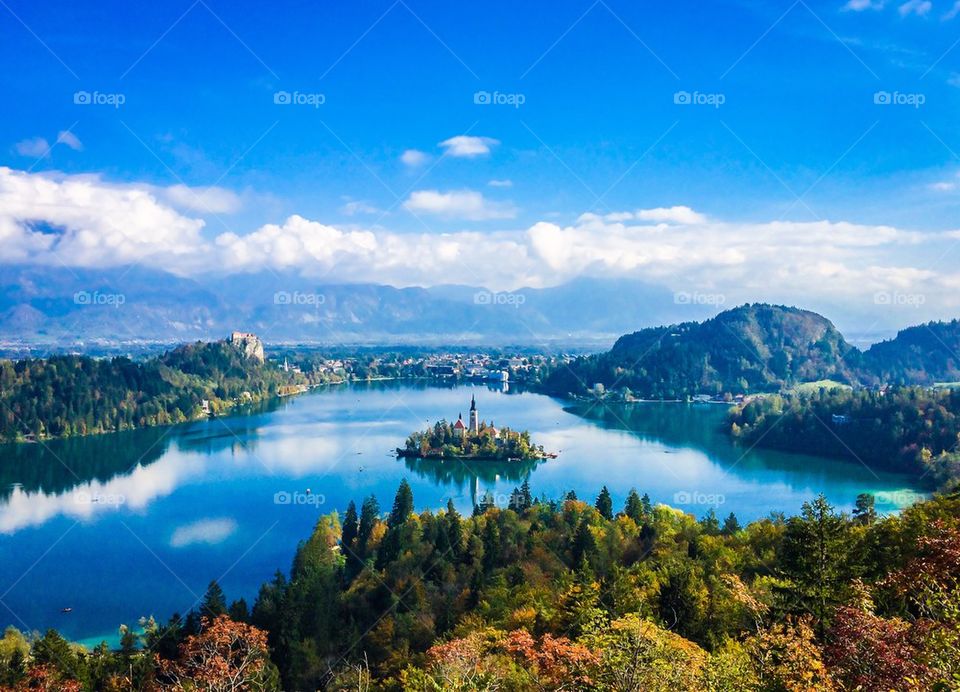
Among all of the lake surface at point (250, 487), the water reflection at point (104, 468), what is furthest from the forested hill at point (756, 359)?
the water reflection at point (104, 468)

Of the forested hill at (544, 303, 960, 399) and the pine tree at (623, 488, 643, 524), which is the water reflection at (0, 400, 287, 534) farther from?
the forested hill at (544, 303, 960, 399)

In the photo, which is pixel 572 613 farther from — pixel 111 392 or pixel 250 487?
pixel 111 392

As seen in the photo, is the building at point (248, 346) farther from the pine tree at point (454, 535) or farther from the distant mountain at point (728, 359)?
the pine tree at point (454, 535)

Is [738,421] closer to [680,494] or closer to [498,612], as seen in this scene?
[680,494]

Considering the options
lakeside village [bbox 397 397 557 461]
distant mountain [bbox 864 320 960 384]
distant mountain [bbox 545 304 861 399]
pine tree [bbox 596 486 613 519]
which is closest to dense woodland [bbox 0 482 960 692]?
pine tree [bbox 596 486 613 519]

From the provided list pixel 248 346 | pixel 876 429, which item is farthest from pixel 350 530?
pixel 248 346

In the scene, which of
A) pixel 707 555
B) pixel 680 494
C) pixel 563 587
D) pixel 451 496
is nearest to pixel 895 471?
pixel 680 494
